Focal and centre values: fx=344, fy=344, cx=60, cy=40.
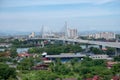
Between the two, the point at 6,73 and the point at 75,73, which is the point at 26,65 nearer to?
the point at 75,73

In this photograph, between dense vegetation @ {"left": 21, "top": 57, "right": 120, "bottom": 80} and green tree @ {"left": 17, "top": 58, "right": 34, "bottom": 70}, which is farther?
green tree @ {"left": 17, "top": 58, "right": 34, "bottom": 70}

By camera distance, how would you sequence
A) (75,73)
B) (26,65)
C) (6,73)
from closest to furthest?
(6,73), (75,73), (26,65)

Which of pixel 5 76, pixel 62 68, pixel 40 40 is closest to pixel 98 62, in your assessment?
pixel 62 68

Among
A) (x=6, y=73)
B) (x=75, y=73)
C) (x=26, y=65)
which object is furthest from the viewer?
(x=26, y=65)

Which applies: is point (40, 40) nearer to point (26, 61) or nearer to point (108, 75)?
point (26, 61)

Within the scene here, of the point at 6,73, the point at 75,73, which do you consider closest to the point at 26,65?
the point at 75,73

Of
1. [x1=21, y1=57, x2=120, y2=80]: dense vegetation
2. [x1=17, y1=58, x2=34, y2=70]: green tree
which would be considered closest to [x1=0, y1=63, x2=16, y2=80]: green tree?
[x1=21, y1=57, x2=120, y2=80]: dense vegetation

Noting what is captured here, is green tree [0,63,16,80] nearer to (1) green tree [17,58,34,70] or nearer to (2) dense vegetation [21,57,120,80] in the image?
(2) dense vegetation [21,57,120,80]

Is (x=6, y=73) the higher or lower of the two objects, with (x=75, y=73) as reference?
higher

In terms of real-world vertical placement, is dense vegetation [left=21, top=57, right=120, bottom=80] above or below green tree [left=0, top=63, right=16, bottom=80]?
below

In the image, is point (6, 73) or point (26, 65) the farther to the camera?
point (26, 65)

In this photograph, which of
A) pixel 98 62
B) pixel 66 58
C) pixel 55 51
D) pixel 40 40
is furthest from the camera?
pixel 40 40
